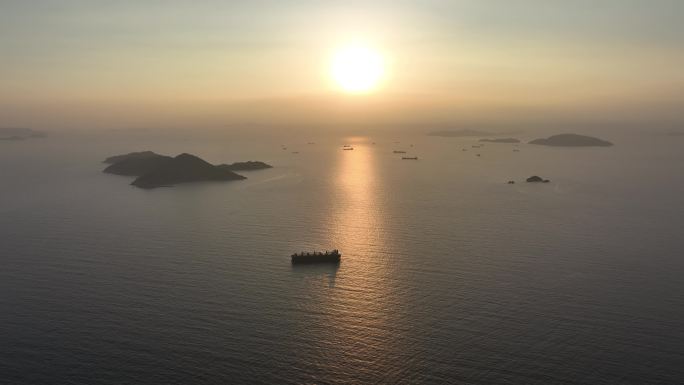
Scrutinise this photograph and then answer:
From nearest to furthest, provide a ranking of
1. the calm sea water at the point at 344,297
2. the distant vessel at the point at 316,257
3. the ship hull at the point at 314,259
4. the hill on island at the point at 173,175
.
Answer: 1. the calm sea water at the point at 344,297
2. the ship hull at the point at 314,259
3. the distant vessel at the point at 316,257
4. the hill on island at the point at 173,175

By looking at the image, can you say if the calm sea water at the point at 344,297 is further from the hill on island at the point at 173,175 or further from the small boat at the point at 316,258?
the hill on island at the point at 173,175

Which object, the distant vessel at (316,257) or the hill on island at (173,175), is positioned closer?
the distant vessel at (316,257)

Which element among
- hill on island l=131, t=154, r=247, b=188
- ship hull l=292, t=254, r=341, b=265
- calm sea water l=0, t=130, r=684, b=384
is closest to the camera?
calm sea water l=0, t=130, r=684, b=384

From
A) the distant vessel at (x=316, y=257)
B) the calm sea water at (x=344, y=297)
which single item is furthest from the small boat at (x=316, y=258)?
the calm sea water at (x=344, y=297)

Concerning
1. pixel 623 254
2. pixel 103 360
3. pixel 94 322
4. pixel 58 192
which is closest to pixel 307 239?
pixel 94 322

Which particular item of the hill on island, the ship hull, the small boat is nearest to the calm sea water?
the ship hull

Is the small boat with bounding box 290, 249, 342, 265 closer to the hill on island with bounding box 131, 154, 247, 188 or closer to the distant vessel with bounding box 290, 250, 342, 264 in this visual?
the distant vessel with bounding box 290, 250, 342, 264

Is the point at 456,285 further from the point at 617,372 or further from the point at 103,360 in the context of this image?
the point at 103,360

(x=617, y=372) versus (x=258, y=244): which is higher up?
(x=258, y=244)

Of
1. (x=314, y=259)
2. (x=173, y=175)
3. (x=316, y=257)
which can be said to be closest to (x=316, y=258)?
(x=316, y=257)
